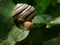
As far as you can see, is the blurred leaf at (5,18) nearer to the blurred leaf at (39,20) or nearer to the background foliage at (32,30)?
the background foliage at (32,30)

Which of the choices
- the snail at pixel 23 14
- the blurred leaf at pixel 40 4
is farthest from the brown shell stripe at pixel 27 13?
the blurred leaf at pixel 40 4

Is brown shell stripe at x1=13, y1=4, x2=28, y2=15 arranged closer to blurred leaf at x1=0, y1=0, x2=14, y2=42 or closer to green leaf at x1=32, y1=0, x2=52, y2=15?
blurred leaf at x1=0, y1=0, x2=14, y2=42

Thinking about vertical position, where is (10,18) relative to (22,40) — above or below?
above

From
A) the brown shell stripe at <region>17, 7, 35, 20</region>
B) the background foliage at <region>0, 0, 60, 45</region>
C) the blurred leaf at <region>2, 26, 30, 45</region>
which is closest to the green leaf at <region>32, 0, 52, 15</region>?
the background foliage at <region>0, 0, 60, 45</region>

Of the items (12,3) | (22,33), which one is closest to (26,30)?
(22,33)

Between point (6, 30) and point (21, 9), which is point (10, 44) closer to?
point (6, 30)

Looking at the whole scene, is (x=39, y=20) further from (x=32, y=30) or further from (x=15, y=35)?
(x=15, y=35)

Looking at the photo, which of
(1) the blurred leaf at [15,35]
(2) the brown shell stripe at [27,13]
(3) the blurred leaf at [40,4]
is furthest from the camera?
(3) the blurred leaf at [40,4]
